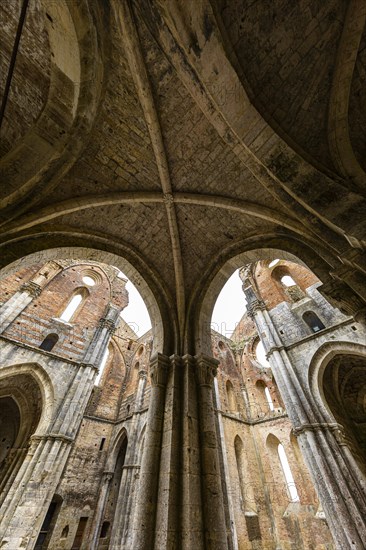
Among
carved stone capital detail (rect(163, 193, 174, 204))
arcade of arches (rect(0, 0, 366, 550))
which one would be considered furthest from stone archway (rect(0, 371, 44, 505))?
carved stone capital detail (rect(163, 193, 174, 204))

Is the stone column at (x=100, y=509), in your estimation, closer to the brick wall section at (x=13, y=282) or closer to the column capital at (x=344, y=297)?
the brick wall section at (x=13, y=282)

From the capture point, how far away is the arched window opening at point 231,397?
15612mm

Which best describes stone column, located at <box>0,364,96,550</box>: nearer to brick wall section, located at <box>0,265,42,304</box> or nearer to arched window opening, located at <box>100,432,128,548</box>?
brick wall section, located at <box>0,265,42,304</box>

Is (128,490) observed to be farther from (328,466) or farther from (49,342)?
(328,466)

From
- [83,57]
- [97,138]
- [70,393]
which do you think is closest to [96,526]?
[70,393]

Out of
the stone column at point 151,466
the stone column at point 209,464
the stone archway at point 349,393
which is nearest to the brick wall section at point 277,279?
the stone archway at point 349,393

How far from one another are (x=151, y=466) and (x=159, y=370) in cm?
146

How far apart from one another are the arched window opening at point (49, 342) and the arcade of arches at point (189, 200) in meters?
1.16

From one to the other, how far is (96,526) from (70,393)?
796 cm

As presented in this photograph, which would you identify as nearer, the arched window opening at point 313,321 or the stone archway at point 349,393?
the stone archway at point 349,393

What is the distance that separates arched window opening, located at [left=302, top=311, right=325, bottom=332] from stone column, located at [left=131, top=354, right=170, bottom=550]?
7.65m

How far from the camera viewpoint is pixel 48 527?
11297 mm

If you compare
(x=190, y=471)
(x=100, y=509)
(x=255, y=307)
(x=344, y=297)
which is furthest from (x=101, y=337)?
(x=344, y=297)

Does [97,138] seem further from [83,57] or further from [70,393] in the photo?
[70,393]
